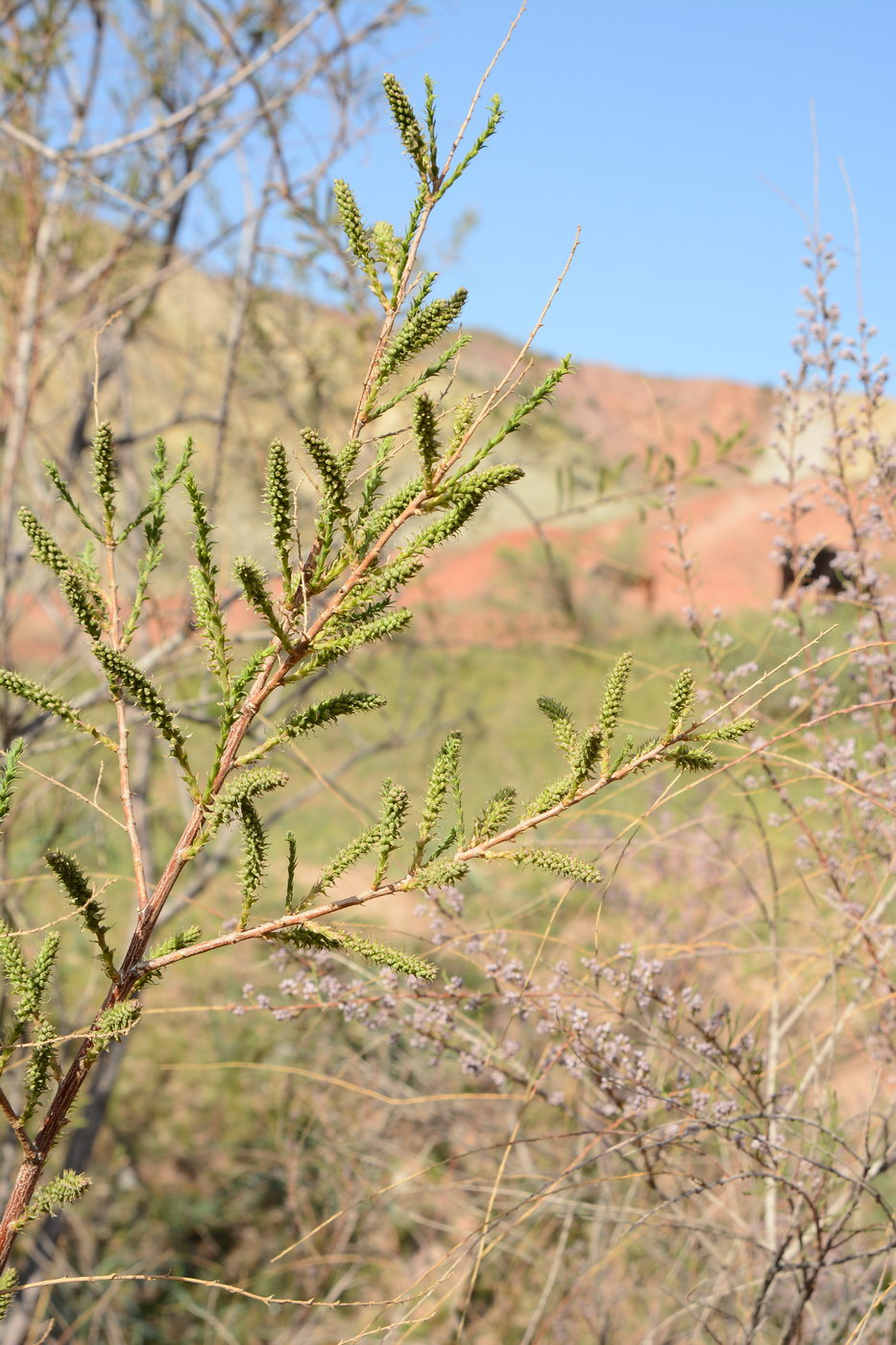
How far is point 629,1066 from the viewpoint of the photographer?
149 centimetres

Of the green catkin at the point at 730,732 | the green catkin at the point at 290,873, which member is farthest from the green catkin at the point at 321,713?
the green catkin at the point at 730,732

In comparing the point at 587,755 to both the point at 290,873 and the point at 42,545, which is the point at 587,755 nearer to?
the point at 290,873

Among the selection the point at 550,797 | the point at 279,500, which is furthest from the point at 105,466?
the point at 550,797

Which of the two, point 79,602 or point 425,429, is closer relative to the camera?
A: point 425,429

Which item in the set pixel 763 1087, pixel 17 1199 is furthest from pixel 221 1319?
pixel 17 1199

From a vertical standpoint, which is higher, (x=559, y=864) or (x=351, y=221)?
(x=351, y=221)

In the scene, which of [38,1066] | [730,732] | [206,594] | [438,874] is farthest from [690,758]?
[38,1066]

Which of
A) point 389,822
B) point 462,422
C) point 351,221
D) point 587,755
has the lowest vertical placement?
point 389,822

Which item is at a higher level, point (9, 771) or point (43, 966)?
point (9, 771)

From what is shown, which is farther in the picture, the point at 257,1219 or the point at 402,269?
the point at 257,1219

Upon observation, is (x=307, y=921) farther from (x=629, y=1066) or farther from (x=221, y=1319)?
(x=221, y=1319)

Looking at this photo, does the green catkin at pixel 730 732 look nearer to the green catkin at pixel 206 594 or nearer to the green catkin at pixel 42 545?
the green catkin at pixel 206 594

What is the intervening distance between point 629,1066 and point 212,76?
339 centimetres

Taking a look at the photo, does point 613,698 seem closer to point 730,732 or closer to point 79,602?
point 730,732
